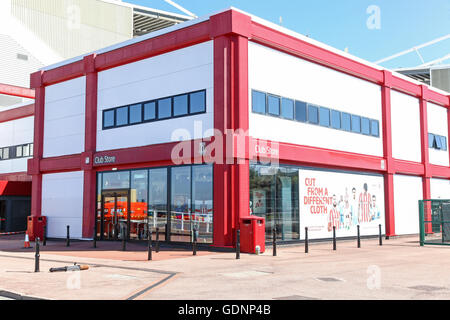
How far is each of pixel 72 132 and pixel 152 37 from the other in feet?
26.7

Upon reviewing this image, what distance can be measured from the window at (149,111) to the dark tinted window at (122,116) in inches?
61.2

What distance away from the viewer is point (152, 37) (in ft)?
82.4

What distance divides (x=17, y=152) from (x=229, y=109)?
88.7 feet

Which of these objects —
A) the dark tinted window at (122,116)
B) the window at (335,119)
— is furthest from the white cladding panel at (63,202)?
the window at (335,119)

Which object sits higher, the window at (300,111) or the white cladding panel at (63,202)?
the window at (300,111)

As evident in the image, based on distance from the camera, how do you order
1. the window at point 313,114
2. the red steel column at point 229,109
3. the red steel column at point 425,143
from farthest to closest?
the red steel column at point 425,143, the window at point 313,114, the red steel column at point 229,109

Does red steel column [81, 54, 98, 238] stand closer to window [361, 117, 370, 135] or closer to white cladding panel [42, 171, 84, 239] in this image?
white cladding panel [42, 171, 84, 239]

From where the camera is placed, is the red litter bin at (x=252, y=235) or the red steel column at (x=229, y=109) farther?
the red steel column at (x=229, y=109)

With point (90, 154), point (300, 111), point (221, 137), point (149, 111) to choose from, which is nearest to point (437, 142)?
point (300, 111)

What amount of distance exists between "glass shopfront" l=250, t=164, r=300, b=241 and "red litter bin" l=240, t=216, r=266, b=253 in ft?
5.68

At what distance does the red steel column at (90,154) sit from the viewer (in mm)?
27328

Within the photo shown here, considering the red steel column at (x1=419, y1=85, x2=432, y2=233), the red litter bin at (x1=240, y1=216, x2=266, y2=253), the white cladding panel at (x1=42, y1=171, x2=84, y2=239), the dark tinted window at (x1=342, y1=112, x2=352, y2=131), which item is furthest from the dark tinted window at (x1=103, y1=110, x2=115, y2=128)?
the red steel column at (x1=419, y1=85, x2=432, y2=233)

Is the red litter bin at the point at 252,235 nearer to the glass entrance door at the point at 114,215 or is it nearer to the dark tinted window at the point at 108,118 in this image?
the glass entrance door at the point at 114,215

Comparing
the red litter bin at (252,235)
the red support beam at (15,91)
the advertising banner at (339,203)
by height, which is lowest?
the red litter bin at (252,235)
